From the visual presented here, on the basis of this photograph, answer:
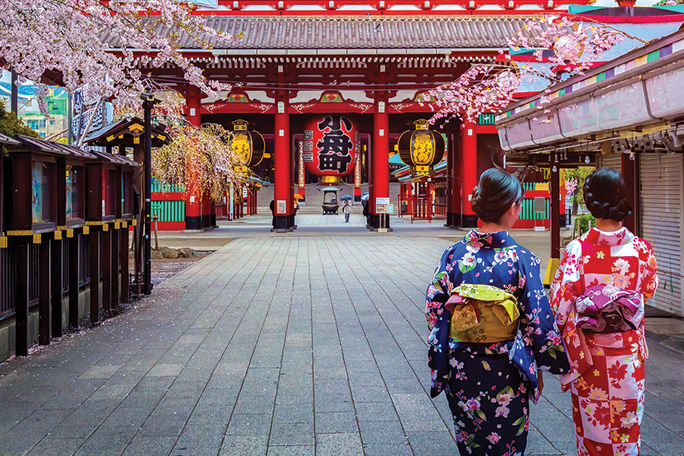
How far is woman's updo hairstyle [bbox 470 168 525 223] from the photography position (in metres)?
2.49

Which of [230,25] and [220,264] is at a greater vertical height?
[230,25]

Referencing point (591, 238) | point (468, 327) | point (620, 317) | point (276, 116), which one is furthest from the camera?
point (276, 116)

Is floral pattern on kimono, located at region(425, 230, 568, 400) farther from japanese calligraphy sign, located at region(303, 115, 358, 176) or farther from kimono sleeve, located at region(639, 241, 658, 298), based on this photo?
japanese calligraphy sign, located at region(303, 115, 358, 176)

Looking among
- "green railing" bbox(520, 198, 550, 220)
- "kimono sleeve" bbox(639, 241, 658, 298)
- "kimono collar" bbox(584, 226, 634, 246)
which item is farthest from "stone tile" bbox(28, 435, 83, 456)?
"green railing" bbox(520, 198, 550, 220)

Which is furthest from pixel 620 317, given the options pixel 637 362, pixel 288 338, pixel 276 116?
pixel 276 116

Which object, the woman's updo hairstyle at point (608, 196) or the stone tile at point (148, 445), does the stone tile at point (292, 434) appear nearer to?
the stone tile at point (148, 445)

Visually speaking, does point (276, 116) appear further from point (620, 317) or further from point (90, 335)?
point (620, 317)

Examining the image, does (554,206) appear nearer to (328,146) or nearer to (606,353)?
(606,353)

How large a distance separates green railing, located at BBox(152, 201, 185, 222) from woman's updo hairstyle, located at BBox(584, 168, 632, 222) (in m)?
22.4

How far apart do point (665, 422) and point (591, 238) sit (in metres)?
1.78

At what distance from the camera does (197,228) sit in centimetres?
2380

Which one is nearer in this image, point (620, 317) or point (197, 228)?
point (620, 317)

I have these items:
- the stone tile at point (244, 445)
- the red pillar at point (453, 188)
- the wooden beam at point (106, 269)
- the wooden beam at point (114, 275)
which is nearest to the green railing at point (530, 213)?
the red pillar at point (453, 188)

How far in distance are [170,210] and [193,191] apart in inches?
93.8
